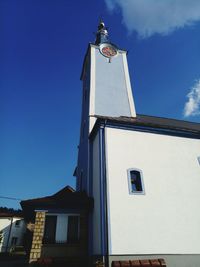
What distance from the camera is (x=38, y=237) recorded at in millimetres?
10031

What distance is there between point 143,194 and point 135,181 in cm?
83

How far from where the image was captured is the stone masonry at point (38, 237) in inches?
382

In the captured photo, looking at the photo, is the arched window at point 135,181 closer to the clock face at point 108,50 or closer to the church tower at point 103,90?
the church tower at point 103,90

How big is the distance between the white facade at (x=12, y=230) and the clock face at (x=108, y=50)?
28.7 metres

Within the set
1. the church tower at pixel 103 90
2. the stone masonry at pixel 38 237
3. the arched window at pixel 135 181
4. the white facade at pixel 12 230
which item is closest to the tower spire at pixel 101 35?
the church tower at pixel 103 90

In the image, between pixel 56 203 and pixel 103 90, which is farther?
pixel 103 90

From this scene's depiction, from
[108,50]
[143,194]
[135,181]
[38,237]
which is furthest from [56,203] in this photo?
[108,50]

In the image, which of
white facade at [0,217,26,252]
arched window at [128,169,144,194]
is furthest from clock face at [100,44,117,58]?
white facade at [0,217,26,252]

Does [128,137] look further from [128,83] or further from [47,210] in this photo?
[128,83]

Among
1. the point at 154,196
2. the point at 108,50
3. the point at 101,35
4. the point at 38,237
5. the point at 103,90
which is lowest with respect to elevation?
the point at 38,237

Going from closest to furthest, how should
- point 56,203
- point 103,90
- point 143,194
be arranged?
1. point 143,194
2. point 56,203
3. point 103,90

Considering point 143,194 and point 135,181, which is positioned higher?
point 135,181

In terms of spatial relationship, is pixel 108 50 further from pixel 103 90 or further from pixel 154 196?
pixel 154 196

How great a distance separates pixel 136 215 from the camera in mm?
9586
